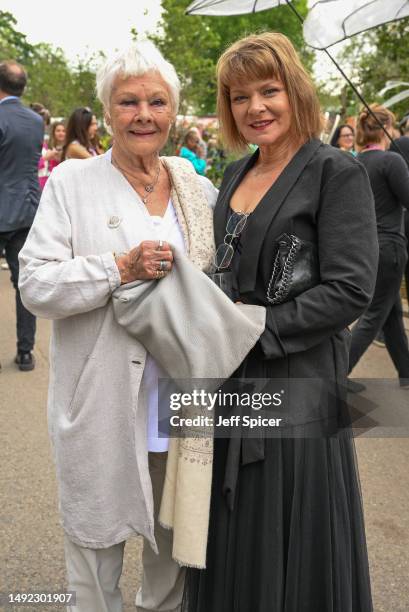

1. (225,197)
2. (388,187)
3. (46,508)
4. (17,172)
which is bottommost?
(46,508)

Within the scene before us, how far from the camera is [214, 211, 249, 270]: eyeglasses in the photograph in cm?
194

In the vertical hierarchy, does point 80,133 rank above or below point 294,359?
below

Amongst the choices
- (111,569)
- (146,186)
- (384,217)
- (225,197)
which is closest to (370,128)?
(384,217)

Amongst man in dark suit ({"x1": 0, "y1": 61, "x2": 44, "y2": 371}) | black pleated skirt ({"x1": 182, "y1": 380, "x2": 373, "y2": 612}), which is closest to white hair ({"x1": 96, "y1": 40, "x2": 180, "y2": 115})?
black pleated skirt ({"x1": 182, "y1": 380, "x2": 373, "y2": 612})

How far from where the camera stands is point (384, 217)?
15.9 feet

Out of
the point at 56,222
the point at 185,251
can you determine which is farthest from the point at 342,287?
the point at 56,222

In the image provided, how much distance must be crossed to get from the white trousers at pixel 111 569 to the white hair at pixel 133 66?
1175 mm

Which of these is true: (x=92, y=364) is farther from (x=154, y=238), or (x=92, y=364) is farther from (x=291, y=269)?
(x=291, y=269)

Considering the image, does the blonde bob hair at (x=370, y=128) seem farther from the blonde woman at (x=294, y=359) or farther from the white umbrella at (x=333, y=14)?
the blonde woman at (x=294, y=359)

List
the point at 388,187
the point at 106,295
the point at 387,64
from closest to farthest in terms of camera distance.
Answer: the point at 106,295, the point at 388,187, the point at 387,64

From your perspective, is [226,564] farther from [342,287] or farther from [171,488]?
[342,287]

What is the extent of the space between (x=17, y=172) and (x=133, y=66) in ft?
12.2

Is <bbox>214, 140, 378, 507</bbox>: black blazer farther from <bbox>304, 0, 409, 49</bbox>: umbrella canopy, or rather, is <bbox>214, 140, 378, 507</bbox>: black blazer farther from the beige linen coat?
<bbox>304, 0, 409, 49</bbox>: umbrella canopy

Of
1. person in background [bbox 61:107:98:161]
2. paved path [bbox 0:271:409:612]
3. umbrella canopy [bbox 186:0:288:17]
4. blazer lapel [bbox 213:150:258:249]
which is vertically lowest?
paved path [bbox 0:271:409:612]
